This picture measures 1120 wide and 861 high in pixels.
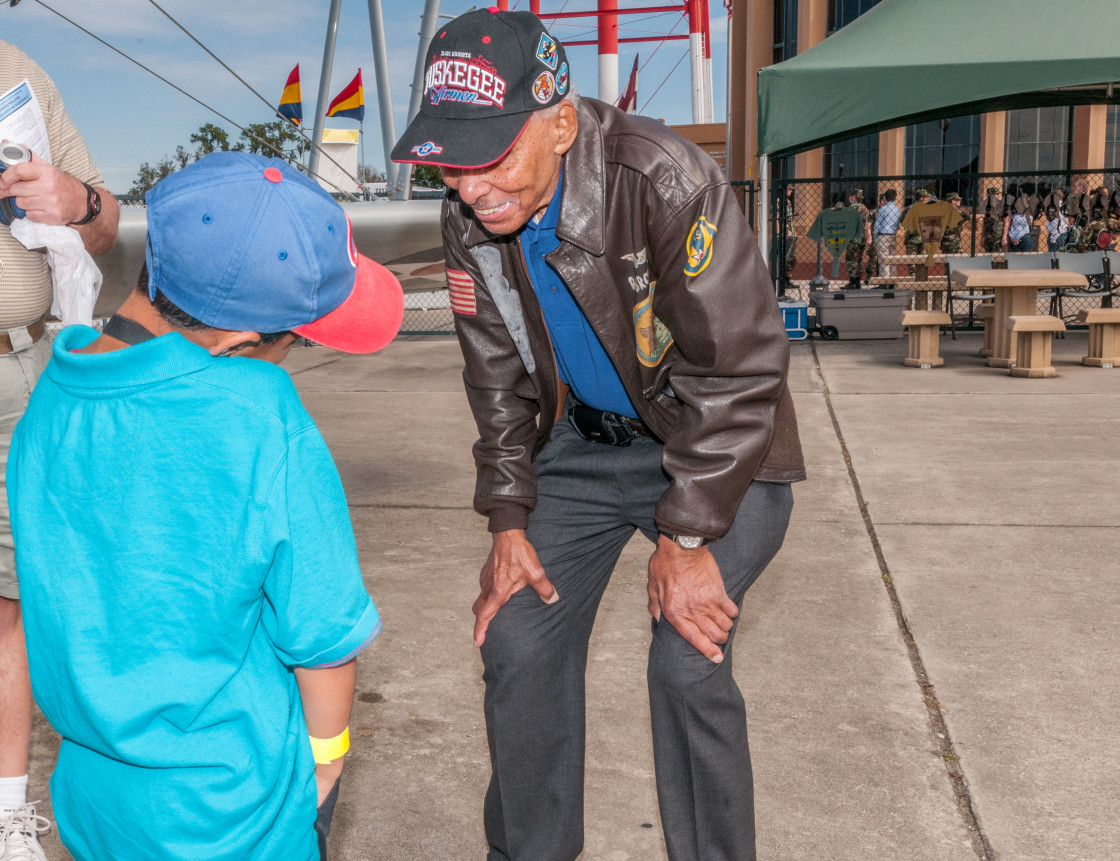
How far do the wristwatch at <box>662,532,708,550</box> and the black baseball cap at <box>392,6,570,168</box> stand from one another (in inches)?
29.8

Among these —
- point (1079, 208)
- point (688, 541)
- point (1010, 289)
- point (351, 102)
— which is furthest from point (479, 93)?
point (1079, 208)

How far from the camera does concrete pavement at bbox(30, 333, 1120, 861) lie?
9.01 ft

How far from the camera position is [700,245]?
1945 mm

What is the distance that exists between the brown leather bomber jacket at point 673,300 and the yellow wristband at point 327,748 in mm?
717

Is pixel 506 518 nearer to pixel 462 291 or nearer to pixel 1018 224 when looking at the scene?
pixel 462 291

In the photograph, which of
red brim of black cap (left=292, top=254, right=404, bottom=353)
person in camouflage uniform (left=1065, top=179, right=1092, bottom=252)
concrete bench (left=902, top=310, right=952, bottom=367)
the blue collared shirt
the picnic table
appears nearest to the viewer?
red brim of black cap (left=292, top=254, right=404, bottom=353)

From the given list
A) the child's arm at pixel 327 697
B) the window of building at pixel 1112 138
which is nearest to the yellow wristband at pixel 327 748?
the child's arm at pixel 327 697

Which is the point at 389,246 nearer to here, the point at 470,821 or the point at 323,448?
the point at 470,821

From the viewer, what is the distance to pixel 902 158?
1012 inches

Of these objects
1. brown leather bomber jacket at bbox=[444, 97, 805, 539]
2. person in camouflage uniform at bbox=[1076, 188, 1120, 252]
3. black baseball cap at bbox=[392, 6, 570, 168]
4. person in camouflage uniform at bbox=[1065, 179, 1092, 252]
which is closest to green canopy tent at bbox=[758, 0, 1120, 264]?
person in camouflage uniform at bbox=[1076, 188, 1120, 252]

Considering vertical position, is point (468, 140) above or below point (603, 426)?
above

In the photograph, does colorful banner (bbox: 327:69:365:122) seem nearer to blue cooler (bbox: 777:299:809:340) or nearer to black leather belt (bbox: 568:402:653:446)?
blue cooler (bbox: 777:299:809:340)

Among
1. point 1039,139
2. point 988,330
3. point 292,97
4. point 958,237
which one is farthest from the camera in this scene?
point 1039,139

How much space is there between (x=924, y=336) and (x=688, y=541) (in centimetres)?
884
